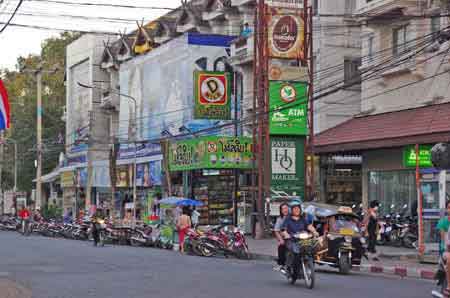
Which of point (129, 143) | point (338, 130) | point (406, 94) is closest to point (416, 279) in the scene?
point (406, 94)

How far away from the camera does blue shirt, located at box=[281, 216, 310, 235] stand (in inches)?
677

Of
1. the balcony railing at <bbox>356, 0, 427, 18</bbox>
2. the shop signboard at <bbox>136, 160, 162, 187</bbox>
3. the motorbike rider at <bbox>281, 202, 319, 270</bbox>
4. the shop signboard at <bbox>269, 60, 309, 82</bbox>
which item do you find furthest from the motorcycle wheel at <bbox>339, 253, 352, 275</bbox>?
the shop signboard at <bbox>136, 160, 162, 187</bbox>

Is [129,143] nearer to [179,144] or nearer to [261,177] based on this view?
[179,144]

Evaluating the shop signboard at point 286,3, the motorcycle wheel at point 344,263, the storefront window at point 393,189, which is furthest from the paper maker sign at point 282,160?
the motorcycle wheel at point 344,263

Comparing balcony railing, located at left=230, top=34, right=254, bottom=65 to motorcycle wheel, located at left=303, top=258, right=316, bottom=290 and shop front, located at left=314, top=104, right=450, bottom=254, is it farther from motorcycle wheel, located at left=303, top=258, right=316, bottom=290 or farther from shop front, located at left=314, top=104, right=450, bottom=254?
motorcycle wheel, located at left=303, top=258, right=316, bottom=290

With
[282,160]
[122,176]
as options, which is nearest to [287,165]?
[282,160]

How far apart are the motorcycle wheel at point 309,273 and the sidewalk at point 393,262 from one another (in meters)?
4.80

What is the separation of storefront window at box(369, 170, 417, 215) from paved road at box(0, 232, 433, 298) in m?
8.97

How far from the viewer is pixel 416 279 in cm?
2006

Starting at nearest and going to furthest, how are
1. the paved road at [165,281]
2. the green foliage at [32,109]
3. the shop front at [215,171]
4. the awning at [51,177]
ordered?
1. the paved road at [165,281]
2. the shop front at [215,171]
3. the green foliage at [32,109]
4. the awning at [51,177]

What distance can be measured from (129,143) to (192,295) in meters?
38.8

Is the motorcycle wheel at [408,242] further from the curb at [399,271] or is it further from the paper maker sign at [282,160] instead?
the paper maker sign at [282,160]

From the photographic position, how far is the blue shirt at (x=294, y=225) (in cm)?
1719

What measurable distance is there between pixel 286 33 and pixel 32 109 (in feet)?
139
